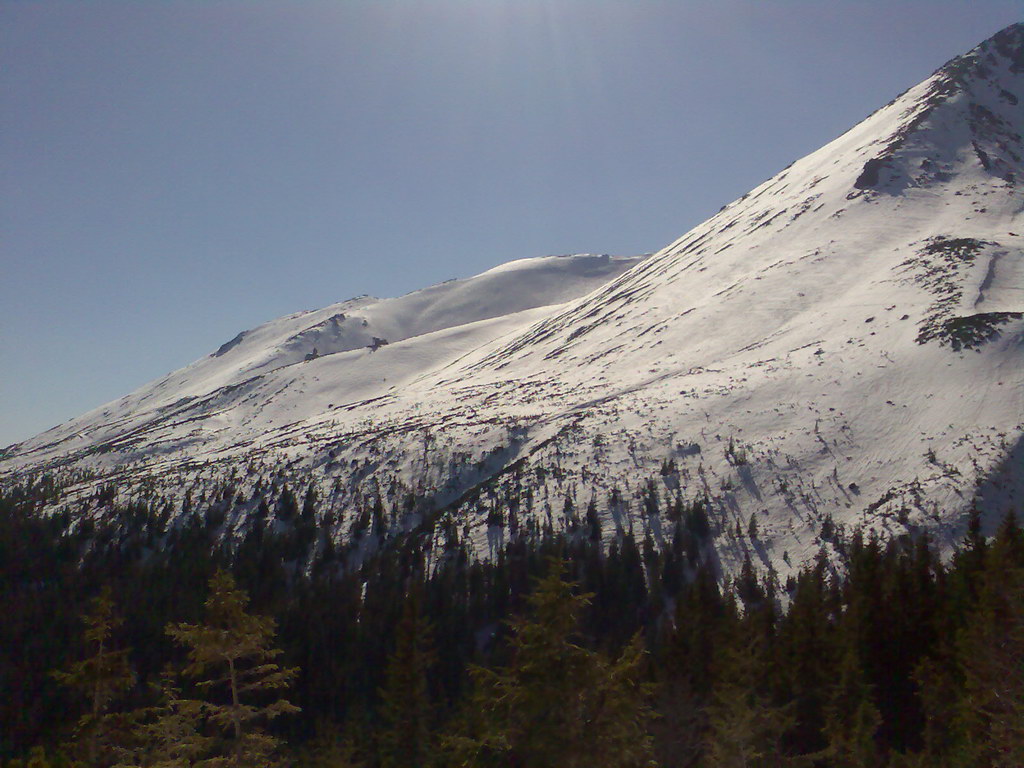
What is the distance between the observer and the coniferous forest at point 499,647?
50.1 feet

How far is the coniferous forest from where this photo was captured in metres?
15.3

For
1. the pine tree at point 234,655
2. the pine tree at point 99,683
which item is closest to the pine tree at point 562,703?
the pine tree at point 234,655

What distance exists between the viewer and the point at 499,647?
80688 millimetres

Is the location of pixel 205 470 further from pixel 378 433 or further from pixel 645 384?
pixel 645 384

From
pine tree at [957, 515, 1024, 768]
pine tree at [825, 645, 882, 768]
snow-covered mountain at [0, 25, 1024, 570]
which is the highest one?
snow-covered mountain at [0, 25, 1024, 570]

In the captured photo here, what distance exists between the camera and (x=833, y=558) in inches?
3034

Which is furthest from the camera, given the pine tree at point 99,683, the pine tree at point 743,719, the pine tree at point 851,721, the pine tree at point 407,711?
the pine tree at point 407,711

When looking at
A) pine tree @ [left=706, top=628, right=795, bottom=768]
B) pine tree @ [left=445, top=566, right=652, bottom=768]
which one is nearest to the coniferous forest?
pine tree @ [left=445, top=566, right=652, bottom=768]

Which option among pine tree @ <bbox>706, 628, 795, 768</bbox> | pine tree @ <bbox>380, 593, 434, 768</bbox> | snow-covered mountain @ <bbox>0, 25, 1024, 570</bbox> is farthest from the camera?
snow-covered mountain @ <bbox>0, 25, 1024, 570</bbox>

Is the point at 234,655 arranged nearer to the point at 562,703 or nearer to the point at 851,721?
the point at 562,703

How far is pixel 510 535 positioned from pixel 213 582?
8909 cm

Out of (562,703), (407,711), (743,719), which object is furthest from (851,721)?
(562,703)

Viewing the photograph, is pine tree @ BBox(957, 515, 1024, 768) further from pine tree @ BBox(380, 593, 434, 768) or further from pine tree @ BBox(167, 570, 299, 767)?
pine tree @ BBox(380, 593, 434, 768)

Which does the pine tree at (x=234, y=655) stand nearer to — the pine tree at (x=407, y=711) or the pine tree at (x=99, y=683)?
the pine tree at (x=99, y=683)
